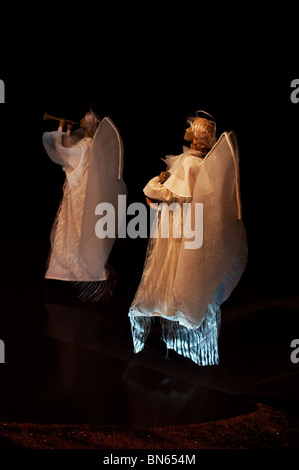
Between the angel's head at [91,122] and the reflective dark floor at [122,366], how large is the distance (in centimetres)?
104

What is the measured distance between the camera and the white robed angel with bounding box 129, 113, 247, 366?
3.38m

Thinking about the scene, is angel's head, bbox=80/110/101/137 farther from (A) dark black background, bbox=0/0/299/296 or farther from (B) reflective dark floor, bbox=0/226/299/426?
(B) reflective dark floor, bbox=0/226/299/426

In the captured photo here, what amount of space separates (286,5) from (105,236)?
1.82 m

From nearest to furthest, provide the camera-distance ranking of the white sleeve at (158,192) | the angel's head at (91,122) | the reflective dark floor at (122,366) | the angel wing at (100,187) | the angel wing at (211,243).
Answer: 1. the reflective dark floor at (122,366)
2. the angel wing at (211,243)
3. the white sleeve at (158,192)
4. the angel wing at (100,187)
5. the angel's head at (91,122)

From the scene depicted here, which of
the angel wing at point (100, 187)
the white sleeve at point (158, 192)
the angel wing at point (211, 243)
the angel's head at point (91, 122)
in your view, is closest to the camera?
the angel wing at point (211, 243)

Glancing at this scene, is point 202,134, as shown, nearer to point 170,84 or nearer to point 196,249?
point 196,249

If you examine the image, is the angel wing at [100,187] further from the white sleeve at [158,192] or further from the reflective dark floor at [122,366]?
the white sleeve at [158,192]

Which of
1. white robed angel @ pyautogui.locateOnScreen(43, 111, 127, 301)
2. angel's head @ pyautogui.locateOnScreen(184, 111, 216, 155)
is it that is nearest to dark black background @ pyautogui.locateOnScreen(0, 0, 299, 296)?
white robed angel @ pyautogui.locateOnScreen(43, 111, 127, 301)

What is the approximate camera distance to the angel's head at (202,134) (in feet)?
11.2

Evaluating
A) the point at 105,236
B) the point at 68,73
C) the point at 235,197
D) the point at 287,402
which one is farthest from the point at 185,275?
the point at 68,73

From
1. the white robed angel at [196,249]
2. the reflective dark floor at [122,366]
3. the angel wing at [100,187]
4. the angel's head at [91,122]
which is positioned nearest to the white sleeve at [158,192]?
the white robed angel at [196,249]

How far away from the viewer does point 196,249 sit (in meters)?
3.44

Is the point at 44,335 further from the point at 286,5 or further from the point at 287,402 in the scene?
the point at 286,5

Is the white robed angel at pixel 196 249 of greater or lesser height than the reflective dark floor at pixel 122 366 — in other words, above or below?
above
